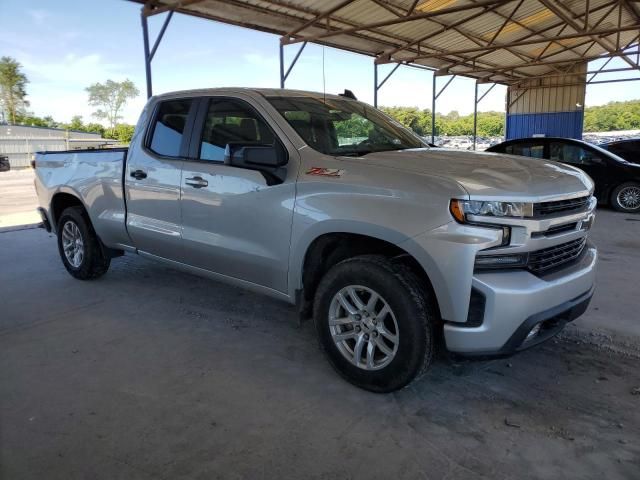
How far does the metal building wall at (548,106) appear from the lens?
25.3 m

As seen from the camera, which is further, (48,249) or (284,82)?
(284,82)

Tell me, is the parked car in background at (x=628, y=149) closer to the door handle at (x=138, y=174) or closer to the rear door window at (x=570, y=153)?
the rear door window at (x=570, y=153)

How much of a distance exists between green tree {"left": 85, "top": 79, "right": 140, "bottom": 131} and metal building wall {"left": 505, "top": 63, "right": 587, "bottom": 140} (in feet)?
156

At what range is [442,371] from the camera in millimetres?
3332

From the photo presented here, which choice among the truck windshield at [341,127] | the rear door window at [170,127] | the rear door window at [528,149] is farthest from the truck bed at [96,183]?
the rear door window at [528,149]

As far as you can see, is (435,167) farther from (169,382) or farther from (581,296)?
(169,382)

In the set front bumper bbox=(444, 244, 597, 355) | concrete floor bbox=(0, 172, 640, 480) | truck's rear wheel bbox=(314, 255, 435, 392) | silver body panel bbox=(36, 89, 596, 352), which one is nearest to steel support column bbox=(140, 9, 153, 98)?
silver body panel bbox=(36, 89, 596, 352)

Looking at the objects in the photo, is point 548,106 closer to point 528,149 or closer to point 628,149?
point 628,149

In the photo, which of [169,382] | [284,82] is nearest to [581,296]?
[169,382]

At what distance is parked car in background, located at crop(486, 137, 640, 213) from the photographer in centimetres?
983

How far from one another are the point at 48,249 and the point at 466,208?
643 cm

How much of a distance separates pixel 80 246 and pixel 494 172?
437 centimetres

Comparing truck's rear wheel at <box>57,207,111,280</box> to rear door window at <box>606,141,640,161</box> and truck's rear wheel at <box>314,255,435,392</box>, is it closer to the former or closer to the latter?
truck's rear wheel at <box>314,255,435,392</box>

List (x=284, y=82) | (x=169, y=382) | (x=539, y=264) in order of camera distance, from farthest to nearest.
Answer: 1. (x=284, y=82)
2. (x=169, y=382)
3. (x=539, y=264)
